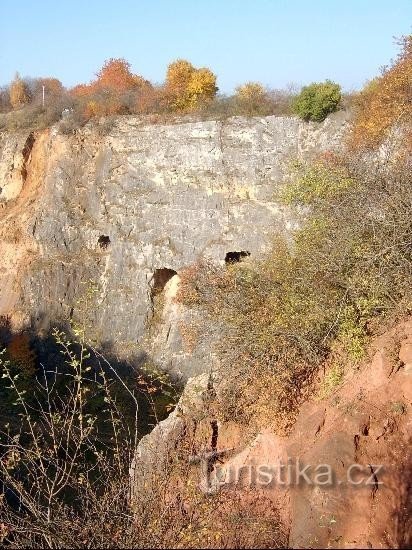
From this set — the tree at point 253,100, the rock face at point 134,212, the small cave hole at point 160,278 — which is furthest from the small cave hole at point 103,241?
the tree at point 253,100

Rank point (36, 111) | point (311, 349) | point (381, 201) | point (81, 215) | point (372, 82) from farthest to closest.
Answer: point (36, 111)
point (81, 215)
point (372, 82)
point (381, 201)
point (311, 349)

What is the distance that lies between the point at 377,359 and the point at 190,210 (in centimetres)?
1410

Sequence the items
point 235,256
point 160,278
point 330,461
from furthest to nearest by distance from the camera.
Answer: point 160,278, point 235,256, point 330,461

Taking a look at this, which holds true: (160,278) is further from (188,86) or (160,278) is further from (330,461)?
(330,461)

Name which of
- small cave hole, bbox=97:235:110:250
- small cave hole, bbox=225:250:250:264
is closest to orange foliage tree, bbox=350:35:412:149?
small cave hole, bbox=225:250:250:264

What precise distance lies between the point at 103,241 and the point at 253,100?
9052 mm

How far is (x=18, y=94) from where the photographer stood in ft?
102

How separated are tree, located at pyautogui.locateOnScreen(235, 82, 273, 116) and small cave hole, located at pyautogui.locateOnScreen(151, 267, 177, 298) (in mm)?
7507

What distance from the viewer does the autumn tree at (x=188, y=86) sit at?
2327 centimetres

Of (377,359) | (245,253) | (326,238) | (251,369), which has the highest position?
(326,238)

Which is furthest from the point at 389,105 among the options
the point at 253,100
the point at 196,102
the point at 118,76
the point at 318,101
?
the point at 118,76

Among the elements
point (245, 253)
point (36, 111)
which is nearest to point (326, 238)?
point (245, 253)

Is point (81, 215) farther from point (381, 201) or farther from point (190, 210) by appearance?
point (381, 201)

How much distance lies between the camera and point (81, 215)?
74.0 ft
